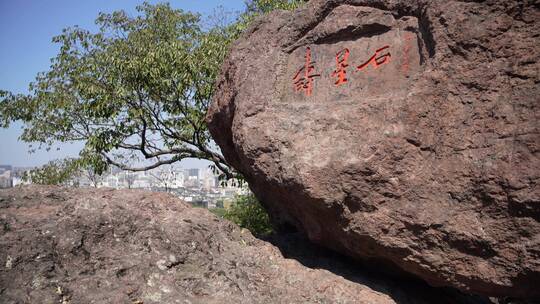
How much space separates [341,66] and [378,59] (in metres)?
0.35

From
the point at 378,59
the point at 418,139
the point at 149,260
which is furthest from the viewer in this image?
the point at 378,59

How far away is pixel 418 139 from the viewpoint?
130 inches

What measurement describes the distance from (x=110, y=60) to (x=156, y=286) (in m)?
5.91

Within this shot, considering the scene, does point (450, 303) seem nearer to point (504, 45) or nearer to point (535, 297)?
point (535, 297)

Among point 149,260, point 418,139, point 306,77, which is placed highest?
point 306,77

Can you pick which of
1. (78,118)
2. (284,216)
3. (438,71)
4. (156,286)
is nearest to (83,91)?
(78,118)

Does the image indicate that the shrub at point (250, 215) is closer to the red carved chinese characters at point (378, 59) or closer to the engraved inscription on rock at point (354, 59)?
the engraved inscription on rock at point (354, 59)

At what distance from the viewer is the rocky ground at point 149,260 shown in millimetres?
3156

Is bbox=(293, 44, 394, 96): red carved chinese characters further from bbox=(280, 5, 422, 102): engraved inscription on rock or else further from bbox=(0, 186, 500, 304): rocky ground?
bbox=(0, 186, 500, 304): rocky ground

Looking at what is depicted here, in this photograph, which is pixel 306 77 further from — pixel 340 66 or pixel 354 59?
pixel 354 59

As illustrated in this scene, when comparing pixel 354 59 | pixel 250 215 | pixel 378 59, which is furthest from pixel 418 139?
pixel 250 215

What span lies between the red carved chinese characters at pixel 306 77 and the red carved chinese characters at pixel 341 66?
0.69 ft

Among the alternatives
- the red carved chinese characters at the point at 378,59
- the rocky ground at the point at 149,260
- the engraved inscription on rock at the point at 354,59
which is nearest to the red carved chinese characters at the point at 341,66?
the engraved inscription on rock at the point at 354,59

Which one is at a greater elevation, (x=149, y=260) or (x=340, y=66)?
(x=340, y=66)
